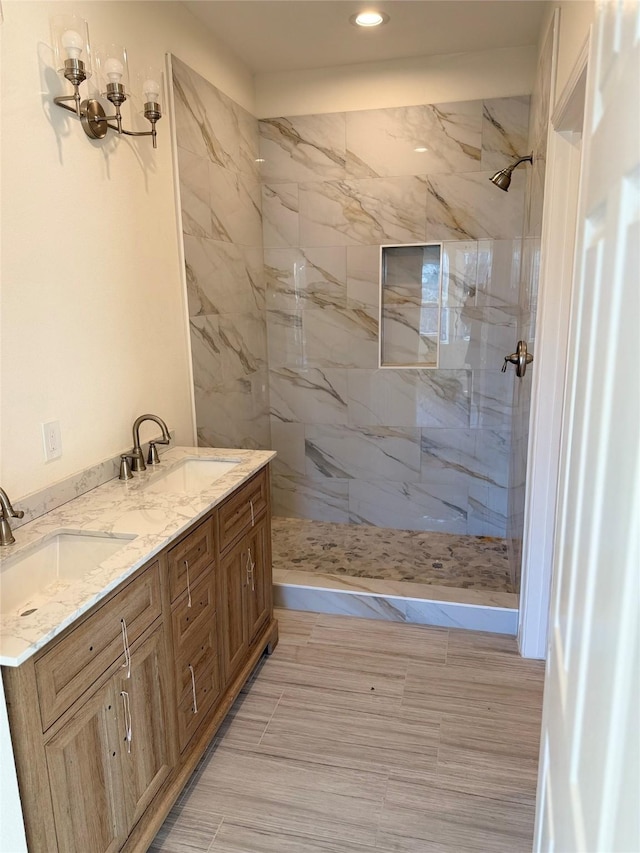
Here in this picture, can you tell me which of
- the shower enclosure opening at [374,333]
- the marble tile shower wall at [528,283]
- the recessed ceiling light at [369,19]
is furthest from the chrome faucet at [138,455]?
the recessed ceiling light at [369,19]

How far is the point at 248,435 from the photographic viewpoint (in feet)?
11.6

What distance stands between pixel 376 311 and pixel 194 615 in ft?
7.60

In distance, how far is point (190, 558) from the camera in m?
1.79

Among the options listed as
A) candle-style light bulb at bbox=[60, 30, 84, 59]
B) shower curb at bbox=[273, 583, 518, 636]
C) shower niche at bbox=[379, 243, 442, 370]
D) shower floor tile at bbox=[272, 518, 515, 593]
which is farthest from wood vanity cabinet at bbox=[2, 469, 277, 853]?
shower niche at bbox=[379, 243, 442, 370]

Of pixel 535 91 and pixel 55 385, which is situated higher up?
pixel 535 91

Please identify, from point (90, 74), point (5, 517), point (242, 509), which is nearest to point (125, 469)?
point (242, 509)

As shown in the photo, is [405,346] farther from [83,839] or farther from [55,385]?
[83,839]

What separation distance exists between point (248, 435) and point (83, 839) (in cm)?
238

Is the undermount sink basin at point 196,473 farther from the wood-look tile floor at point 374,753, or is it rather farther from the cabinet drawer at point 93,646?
the wood-look tile floor at point 374,753

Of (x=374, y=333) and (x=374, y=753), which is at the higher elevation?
(x=374, y=333)

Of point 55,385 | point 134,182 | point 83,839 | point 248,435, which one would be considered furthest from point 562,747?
point 248,435

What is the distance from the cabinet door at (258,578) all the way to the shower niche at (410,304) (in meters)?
1.65

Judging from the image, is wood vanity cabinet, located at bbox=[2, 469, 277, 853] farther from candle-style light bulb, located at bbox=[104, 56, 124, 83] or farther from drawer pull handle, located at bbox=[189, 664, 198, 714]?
candle-style light bulb, located at bbox=[104, 56, 124, 83]

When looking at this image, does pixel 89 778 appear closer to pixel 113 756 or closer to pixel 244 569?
pixel 113 756
